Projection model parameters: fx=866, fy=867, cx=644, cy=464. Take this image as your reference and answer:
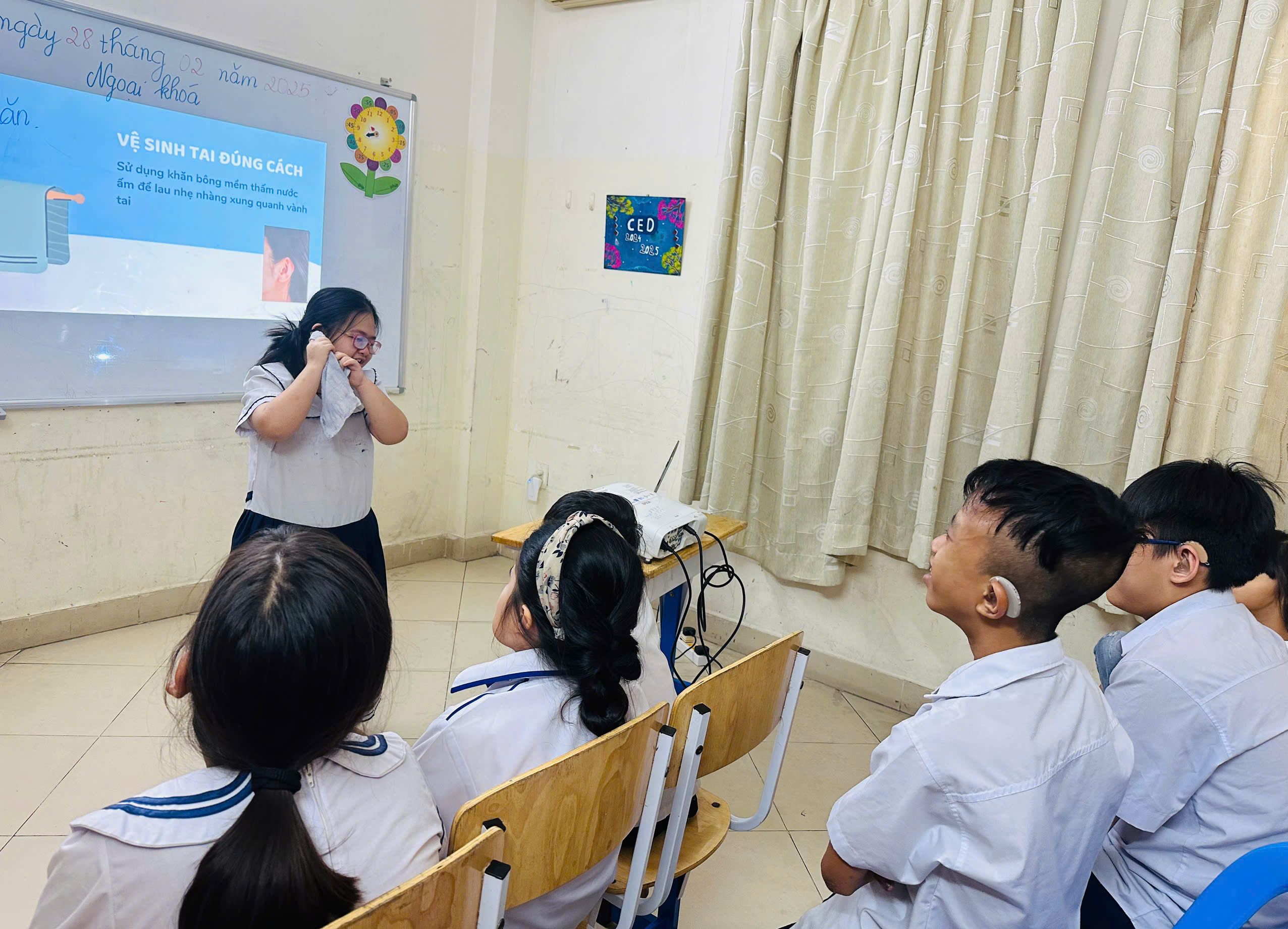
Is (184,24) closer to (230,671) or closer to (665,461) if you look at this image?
(665,461)

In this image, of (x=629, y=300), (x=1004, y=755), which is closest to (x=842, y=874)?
(x=1004, y=755)

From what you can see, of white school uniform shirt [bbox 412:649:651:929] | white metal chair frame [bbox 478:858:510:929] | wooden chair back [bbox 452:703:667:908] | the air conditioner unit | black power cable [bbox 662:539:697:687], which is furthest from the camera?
the air conditioner unit

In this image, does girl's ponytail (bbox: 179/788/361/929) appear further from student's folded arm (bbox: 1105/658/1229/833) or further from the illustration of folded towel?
the illustration of folded towel

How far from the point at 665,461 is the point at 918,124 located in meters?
1.64

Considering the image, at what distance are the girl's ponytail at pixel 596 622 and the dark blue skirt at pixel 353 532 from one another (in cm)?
102

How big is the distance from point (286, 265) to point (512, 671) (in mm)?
2657

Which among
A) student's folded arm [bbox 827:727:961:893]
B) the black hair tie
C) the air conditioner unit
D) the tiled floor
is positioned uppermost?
the air conditioner unit

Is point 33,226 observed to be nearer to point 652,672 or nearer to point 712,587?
point 652,672

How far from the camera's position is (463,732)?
3.96 feet

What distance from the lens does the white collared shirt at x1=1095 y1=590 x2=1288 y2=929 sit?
1209mm

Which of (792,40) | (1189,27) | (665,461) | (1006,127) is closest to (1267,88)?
(1189,27)

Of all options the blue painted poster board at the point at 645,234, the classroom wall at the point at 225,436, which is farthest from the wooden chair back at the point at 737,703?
the classroom wall at the point at 225,436

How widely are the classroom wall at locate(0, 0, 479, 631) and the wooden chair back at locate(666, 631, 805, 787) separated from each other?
2562 millimetres

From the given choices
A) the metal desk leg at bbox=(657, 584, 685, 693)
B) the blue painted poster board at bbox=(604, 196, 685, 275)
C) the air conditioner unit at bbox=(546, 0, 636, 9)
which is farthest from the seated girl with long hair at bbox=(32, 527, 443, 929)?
the air conditioner unit at bbox=(546, 0, 636, 9)
